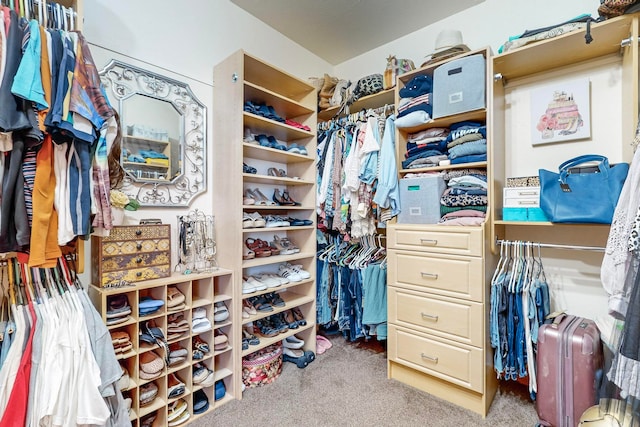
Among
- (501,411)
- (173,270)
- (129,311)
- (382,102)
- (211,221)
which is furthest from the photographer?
(382,102)

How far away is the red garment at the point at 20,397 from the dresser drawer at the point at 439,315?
1805 mm

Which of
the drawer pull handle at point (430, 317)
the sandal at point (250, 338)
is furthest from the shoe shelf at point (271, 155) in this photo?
the drawer pull handle at point (430, 317)

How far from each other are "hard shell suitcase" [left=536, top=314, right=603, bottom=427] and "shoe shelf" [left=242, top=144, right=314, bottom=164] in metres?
1.83

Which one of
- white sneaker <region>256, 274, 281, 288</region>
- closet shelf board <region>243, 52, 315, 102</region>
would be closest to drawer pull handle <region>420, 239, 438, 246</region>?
white sneaker <region>256, 274, 281, 288</region>

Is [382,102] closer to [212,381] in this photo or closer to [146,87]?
[146,87]

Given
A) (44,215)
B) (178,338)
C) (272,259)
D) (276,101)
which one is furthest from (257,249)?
(44,215)

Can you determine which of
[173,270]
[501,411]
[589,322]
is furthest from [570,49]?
[173,270]

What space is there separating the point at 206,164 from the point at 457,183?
5.47ft

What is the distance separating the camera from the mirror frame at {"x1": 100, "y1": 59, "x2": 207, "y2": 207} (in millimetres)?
1641

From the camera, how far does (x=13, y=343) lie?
41.9 inches

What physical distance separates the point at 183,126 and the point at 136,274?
3.11 ft

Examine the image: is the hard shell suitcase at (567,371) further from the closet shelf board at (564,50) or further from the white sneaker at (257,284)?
the white sneaker at (257,284)

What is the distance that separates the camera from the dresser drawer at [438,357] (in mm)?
1657

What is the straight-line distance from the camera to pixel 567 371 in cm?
142
